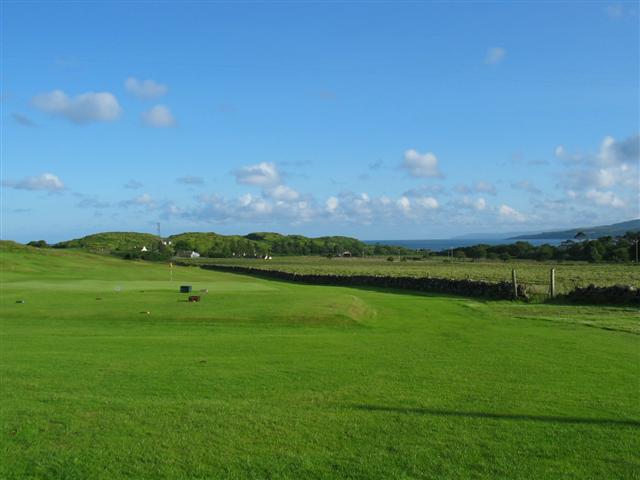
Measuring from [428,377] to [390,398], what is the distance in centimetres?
195

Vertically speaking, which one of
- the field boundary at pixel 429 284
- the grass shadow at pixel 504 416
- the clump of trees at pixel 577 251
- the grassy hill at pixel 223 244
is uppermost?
the grassy hill at pixel 223 244

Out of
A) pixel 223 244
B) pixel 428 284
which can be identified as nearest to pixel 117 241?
pixel 223 244

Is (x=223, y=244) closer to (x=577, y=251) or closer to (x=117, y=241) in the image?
(x=117, y=241)

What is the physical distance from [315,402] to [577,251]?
289ft

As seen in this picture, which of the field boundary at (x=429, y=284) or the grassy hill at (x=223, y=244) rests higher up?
the grassy hill at (x=223, y=244)

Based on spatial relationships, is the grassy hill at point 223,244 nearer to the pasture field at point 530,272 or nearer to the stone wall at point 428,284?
the pasture field at point 530,272

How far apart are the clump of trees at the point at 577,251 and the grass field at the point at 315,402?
6880 cm

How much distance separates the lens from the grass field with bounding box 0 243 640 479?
6.65 m

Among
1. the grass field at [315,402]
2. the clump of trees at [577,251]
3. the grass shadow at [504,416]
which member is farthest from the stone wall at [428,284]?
the clump of trees at [577,251]

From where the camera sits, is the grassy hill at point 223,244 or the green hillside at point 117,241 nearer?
the green hillside at point 117,241

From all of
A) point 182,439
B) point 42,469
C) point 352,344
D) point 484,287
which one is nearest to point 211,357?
point 352,344

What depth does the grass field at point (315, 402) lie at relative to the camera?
21.8 feet

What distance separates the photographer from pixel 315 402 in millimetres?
9164

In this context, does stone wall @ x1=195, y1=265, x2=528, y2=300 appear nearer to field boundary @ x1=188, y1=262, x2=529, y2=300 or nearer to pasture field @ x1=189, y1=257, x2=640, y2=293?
field boundary @ x1=188, y1=262, x2=529, y2=300
